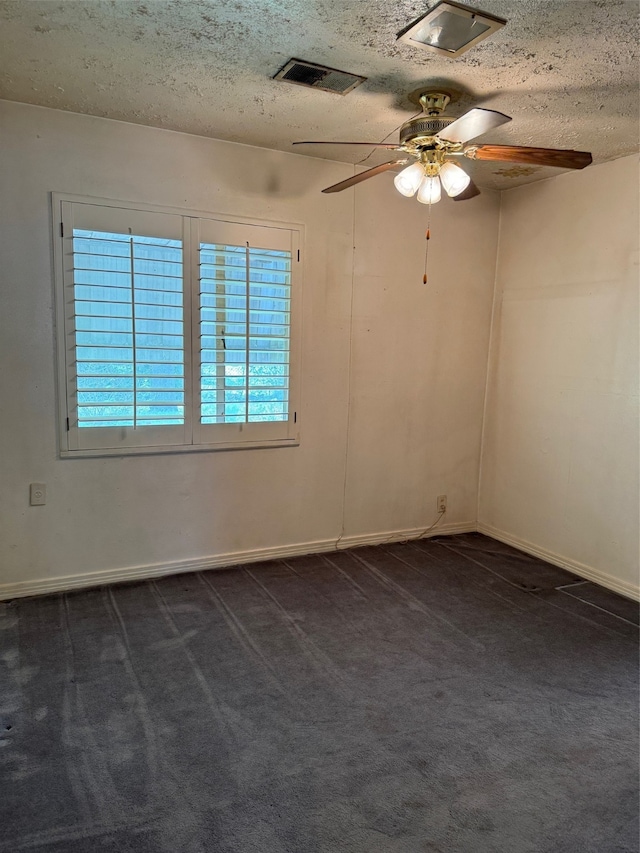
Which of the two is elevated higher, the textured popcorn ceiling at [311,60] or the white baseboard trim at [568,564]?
the textured popcorn ceiling at [311,60]

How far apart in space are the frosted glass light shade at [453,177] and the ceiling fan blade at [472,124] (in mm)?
184

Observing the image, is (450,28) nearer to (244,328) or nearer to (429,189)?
(429,189)

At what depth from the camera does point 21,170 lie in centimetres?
A: 276

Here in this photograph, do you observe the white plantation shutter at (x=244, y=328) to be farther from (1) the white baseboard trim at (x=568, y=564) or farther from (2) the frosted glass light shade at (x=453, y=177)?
(1) the white baseboard trim at (x=568, y=564)

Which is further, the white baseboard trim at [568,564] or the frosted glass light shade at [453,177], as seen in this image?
the white baseboard trim at [568,564]

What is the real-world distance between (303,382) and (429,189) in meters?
1.48

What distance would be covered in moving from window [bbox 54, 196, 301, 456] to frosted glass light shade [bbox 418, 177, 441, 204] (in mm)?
1135

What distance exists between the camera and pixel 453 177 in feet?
7.59

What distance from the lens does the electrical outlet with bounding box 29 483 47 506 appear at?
116 inches

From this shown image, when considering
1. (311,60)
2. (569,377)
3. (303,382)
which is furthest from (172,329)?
(569,377)

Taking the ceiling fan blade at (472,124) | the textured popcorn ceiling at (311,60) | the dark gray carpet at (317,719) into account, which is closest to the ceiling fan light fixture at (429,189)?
the ceiling fan blade at (472,124)

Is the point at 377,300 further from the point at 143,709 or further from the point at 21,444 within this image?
the point at 143,709

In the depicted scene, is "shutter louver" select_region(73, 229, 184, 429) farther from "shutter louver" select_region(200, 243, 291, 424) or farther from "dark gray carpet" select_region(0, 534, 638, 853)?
"dark gray carpet" select_region(0, 534, 638, 853)

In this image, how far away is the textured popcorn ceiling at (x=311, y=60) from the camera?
1.88 meters
